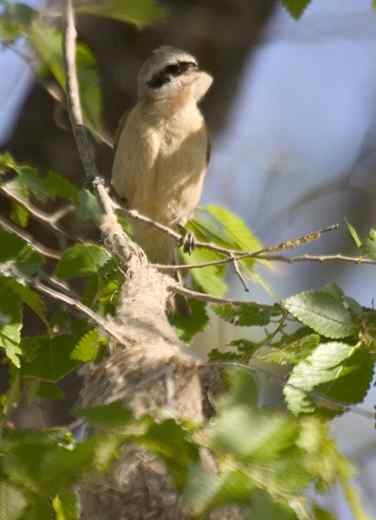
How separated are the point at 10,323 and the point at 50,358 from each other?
0.67 feet

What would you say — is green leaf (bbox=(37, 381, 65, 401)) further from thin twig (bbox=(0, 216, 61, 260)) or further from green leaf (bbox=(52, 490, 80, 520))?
green leaf (bbox=(52, 490, 80, 520))

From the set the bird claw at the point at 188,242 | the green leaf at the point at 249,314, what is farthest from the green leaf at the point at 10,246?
the bird claw at the point at 188,242

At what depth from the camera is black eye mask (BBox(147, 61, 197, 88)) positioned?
386 cm

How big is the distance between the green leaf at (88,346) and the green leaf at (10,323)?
0.15m

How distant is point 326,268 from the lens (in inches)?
248

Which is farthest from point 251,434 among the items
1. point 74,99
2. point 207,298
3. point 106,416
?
point 74,99

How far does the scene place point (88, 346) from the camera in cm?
231

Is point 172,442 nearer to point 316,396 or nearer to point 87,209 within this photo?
point 316,396

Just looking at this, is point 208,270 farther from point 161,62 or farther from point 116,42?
point 116,42

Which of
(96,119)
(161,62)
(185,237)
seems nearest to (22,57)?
(96,119)

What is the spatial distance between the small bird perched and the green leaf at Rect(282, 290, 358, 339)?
1772 mm

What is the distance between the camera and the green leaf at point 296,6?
2.64 m

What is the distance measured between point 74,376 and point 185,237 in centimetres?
73

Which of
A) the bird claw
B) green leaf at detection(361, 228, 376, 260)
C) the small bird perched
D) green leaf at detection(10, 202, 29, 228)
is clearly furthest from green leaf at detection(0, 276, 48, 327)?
the small bird perched
